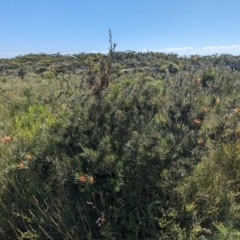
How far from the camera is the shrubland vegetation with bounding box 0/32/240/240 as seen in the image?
10.1 feet

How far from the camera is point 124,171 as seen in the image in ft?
10.8

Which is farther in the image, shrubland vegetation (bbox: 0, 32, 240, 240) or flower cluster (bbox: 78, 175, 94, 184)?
shrubland vegetation (bbox: 0, 32, 240, 240)

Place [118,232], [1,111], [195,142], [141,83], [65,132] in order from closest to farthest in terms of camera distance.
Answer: [118,232]
[195,142]
[65,132]
[141,83]
[1,111]

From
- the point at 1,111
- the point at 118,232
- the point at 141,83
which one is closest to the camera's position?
the point at 118,232

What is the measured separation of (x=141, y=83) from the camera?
3.86 metres

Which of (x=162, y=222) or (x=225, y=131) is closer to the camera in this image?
(x=162, y=222)

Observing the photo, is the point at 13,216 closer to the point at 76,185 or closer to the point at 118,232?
the point at 76,185

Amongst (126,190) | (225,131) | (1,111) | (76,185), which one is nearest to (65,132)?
(76,185)

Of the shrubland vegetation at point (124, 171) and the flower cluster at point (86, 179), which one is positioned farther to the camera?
the shrubland vegetation at point (124, 171)

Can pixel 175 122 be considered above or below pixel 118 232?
above

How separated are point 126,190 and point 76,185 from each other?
522 millimetres

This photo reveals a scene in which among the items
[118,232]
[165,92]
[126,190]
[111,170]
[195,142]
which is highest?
[165,92]

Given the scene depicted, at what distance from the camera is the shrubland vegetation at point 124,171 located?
10.1ft

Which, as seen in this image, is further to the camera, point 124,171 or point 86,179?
point 124,171
